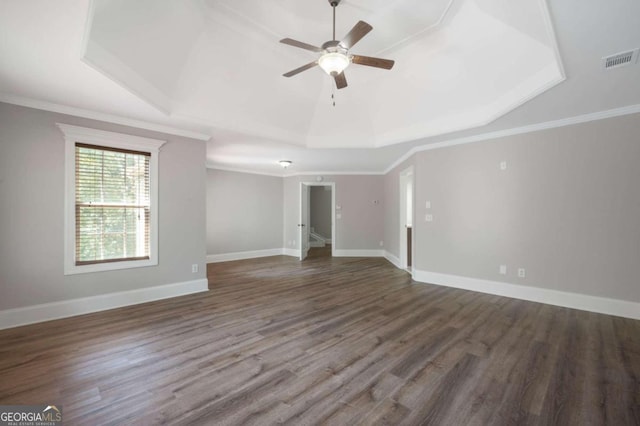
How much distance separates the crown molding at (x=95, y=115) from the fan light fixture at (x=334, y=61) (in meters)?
2.72

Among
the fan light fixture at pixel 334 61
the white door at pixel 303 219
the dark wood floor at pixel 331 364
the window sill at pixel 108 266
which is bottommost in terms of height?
the dark wood floor at pixel 331 364

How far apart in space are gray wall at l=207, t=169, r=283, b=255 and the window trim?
303 cm

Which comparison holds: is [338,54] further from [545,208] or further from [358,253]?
[358,253]

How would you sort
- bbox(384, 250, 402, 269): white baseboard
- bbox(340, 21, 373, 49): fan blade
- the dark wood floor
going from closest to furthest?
the dark wood floor → bbox(340, 21, 373, 49): fan blade → bbox(384, 250, 402, 269): white baseboard

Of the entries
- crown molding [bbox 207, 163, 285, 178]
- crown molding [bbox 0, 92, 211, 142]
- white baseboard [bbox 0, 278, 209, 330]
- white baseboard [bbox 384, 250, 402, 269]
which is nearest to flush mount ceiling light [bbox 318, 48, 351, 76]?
crown molding [bbox 0, 92, 211, 142]

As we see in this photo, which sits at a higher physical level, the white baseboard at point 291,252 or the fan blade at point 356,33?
the fan blade at point 356,33

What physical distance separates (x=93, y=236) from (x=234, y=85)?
108 inches

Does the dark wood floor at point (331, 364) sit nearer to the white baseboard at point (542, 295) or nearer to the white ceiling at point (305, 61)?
the white baseboard at point (542, 295)

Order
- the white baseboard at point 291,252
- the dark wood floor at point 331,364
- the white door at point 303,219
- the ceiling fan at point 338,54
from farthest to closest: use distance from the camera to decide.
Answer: the white baseboard at point 291,252
the white door at point 303,219
the ceiling fan at point 338,54
the dark wood floor at point 331,364

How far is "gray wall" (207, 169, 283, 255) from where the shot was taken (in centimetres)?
704

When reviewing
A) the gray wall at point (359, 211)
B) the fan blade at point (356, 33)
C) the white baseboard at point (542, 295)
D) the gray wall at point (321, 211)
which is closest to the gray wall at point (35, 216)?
the fan blade at point (356, 33)

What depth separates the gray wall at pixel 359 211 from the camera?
789cm

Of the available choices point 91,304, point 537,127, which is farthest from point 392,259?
point 91,304

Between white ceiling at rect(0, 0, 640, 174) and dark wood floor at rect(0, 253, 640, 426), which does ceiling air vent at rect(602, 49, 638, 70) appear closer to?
white ceiling at rect(0, 0, 640, 174)
